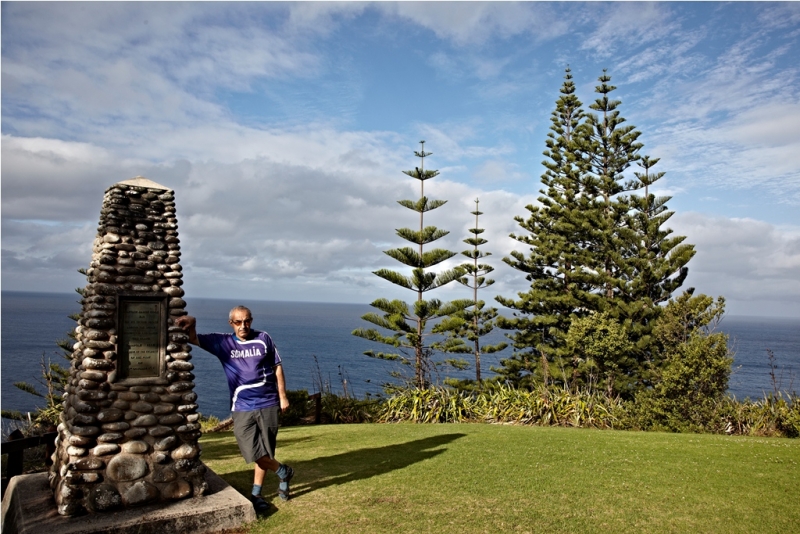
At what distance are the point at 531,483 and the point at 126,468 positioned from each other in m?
2.96

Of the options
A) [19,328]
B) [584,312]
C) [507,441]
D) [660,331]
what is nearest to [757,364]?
[584,312]

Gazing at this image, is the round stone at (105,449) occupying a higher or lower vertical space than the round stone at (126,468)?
higher

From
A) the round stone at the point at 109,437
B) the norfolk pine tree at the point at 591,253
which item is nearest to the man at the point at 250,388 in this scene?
the round stone at the point at 109,437

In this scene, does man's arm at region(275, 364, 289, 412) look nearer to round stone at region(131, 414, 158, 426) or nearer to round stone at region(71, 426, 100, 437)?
round stone at region(131, 414, 158, 426)

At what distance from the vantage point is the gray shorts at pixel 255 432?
3.89 meters

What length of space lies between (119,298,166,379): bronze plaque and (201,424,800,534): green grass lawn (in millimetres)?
1311

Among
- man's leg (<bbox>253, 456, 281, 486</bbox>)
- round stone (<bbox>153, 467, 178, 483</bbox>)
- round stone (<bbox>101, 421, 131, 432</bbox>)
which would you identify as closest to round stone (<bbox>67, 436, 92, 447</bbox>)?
round stone (<bbox>101, 421, 131, 432</bbox>)

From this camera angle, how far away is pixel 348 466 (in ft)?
17.0

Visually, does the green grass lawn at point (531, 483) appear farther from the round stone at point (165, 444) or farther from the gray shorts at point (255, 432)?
the round stone at point (165, 444)

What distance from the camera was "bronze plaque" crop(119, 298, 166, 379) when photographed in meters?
3.93

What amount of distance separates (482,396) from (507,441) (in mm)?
3368

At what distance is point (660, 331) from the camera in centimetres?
1307

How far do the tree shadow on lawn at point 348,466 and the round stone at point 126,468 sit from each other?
0.91 m

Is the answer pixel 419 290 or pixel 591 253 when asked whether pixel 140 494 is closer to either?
pixel 419 290
